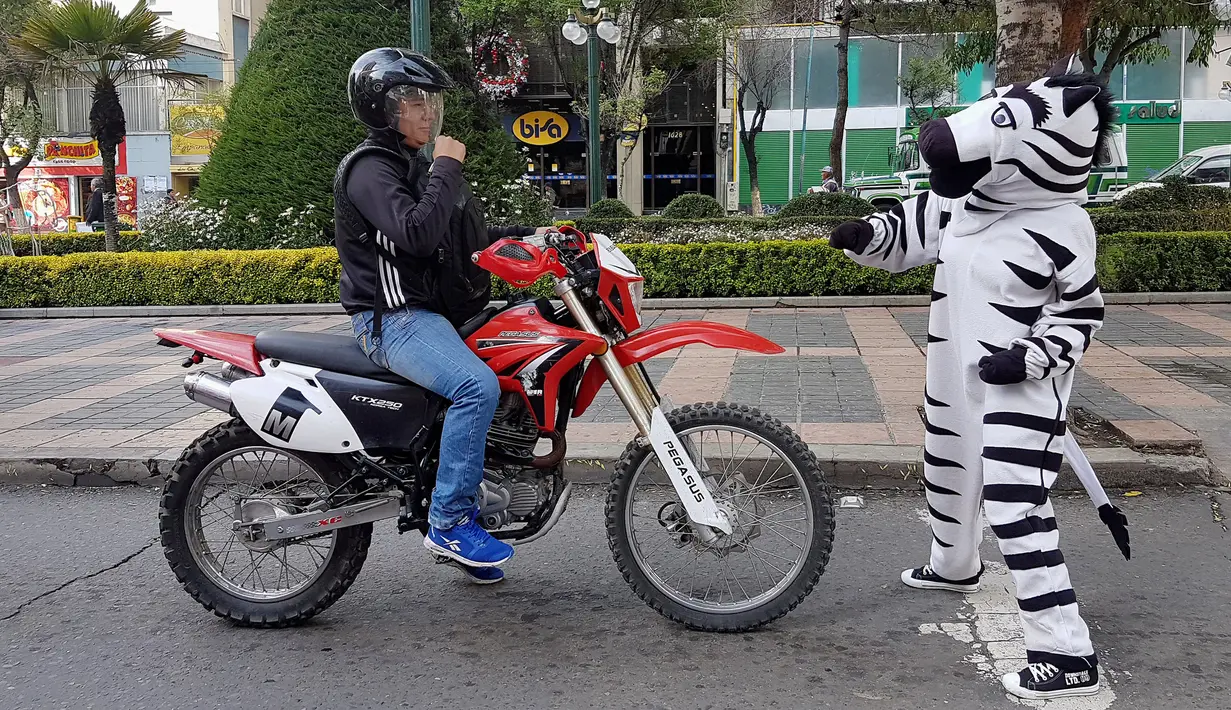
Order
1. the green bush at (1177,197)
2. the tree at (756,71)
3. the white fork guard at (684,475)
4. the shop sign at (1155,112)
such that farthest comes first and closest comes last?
the shop sign at (1155,112)
the tree at (756,71)
the green bush at (1177,197)
the white fork guard at (684,475)

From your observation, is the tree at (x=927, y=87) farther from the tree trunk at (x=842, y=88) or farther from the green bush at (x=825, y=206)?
the green bush at (x=825, y=206)

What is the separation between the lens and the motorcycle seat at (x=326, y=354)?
11.0 ft

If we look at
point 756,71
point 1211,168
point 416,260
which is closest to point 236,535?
point 416,260

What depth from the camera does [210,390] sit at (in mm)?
3443

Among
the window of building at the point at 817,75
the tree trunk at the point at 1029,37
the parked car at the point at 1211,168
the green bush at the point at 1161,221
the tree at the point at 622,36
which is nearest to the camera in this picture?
the tree trunk at the point at 1029,37

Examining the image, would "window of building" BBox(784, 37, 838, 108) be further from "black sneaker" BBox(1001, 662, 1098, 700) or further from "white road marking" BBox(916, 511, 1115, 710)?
"black sneaker" BBox(1001, 662, 1098, 700)

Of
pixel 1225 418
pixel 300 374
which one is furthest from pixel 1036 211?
pixel 1225 418

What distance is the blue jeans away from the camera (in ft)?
10.4

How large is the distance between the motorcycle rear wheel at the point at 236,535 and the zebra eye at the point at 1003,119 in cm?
234

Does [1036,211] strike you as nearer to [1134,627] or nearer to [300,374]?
[1134,627]

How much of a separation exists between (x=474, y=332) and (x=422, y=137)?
66 centimetres

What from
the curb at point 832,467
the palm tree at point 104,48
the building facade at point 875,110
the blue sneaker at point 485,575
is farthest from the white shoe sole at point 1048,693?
the building facade at point 875,110

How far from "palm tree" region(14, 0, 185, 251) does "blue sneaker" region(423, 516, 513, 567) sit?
13691 millimetres

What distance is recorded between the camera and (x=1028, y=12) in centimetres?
548
